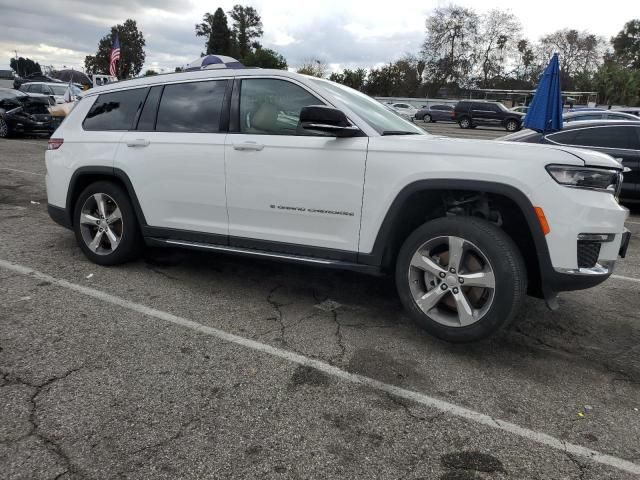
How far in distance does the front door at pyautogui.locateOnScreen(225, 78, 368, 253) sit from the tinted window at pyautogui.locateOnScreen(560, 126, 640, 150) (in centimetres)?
Result: 599

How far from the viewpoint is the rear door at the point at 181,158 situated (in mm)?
4125

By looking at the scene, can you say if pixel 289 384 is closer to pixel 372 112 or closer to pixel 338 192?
pixel 338 192

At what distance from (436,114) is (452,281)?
39261 millimetres

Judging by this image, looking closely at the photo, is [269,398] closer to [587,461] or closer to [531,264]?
[587,461]

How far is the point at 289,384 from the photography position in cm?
291

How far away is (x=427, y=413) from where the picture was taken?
2.67 m

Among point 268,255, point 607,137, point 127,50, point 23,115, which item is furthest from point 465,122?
point 127,50

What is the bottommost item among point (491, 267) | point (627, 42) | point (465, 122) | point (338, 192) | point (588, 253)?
point (465, 122)

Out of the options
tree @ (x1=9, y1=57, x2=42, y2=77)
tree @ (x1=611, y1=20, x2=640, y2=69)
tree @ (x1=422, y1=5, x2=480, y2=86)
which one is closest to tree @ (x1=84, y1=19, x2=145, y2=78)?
tree @ (x1=9, y1=57, x2=42, y2=77)

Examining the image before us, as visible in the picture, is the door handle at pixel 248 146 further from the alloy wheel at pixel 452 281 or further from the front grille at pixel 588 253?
the front grille at pixel 588 253

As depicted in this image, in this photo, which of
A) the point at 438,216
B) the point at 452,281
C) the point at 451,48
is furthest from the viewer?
the point at 451,48

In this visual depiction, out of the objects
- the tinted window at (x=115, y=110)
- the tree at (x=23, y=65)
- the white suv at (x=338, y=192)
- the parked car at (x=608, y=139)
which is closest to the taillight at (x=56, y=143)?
the white suv at (x=338, y=192)

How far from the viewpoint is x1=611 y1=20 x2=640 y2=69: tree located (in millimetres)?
82438

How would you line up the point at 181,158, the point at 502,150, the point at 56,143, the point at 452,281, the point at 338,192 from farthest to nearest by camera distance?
the point at 56,143, the point at 181,158, the point at 338,192, the point at 452,281, the point at 502,150
